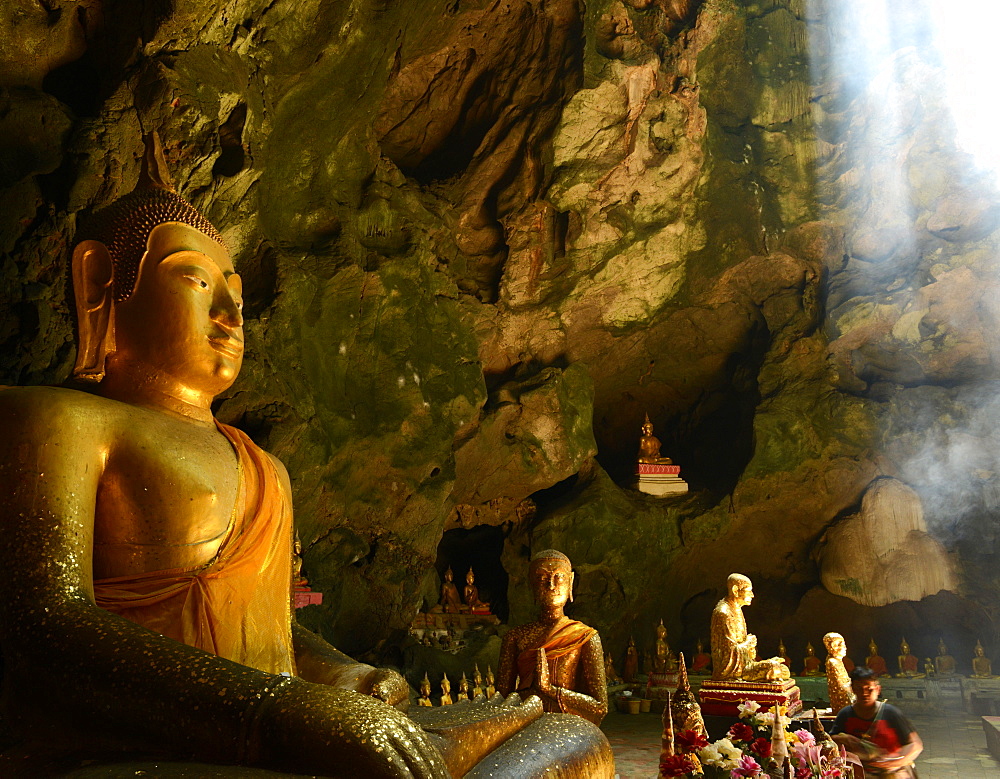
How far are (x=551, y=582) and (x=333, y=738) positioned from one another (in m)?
3.24

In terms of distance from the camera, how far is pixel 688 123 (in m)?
10.0

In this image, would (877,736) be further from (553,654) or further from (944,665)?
(944,665)

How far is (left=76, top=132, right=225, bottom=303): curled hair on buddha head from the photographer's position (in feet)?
7.50

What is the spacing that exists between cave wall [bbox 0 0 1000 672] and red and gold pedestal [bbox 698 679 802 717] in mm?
3223

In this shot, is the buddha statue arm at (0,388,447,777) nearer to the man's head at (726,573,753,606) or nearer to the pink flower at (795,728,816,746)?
the pink flower at (795,728,816,746)

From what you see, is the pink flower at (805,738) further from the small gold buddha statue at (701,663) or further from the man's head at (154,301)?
the small gold buddha statue at (701,663)

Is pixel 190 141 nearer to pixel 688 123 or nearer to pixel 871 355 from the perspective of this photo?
pixel 688 123

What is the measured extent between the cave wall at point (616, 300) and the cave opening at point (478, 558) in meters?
0.37

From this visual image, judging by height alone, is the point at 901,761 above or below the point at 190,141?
below

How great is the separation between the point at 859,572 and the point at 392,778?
10.7m

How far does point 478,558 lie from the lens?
11492mm

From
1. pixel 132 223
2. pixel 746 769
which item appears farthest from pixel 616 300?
pixel 132 223

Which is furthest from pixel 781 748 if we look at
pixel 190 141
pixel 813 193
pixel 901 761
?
pixel 813 193

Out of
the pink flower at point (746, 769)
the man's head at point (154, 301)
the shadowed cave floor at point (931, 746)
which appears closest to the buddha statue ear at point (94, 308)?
the man's head at point (154, 301)
